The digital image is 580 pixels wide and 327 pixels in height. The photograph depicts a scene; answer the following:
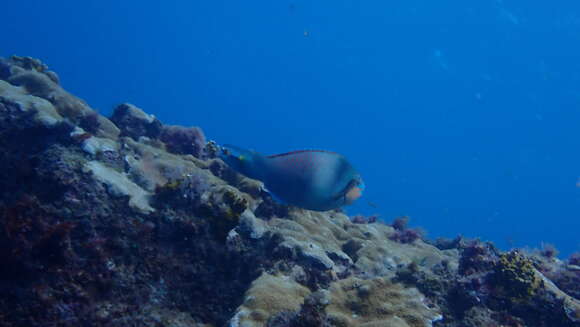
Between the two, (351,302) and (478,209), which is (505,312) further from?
(478,209)

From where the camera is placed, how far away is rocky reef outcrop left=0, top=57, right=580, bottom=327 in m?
3.62

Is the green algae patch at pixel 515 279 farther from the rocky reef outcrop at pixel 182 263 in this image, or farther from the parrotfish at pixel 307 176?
the parrotfish at pixel 307 176

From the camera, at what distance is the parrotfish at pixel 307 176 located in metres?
3.90

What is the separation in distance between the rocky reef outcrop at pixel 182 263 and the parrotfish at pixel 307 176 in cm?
106

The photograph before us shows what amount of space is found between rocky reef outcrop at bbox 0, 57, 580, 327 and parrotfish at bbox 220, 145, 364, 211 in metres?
1.06

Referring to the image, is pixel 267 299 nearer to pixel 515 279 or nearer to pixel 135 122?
pixel 515 279

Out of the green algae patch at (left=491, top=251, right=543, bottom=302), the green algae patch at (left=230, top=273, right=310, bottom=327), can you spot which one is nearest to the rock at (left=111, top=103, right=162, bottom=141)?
the green algae patch at (left=230, top=273, right=310, bottom=327)

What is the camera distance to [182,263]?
14.5 feet

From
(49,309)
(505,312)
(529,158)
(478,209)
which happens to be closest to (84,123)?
(49,309)

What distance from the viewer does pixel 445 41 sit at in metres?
80.4

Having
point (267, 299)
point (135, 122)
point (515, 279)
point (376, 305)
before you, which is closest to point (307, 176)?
point (267, 299)

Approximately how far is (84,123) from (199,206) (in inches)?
156

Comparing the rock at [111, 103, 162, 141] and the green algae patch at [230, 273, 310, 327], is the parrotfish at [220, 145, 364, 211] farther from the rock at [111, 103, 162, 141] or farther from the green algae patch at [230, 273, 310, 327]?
the rock at [111, 103, 162, 141]

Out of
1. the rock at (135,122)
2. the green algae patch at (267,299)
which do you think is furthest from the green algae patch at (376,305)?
the rock at (135,122)
